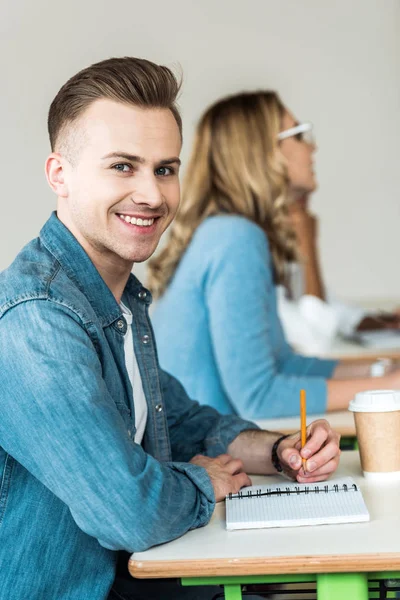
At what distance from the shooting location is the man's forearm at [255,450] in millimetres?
1598

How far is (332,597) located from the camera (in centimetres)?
116

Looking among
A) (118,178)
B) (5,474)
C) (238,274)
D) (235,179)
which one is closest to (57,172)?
(118,178)

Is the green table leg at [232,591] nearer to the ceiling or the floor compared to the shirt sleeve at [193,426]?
nearer to the ceiling

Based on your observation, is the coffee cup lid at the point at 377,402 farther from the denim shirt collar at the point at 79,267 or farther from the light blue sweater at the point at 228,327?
the light blue sweater at the point at 228,327

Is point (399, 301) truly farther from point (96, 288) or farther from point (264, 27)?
point (96, 288)

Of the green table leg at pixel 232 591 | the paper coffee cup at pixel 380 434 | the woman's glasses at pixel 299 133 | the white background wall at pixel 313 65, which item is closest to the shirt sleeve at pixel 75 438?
the green table leg at pixel 232 591

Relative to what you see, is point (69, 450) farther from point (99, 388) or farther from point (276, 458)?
point (276, 458)

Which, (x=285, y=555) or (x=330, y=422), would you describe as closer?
(x=285, y=555)

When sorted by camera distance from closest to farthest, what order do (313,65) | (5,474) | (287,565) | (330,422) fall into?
(287,565) → (5,474) → (330,422) → (313,65)

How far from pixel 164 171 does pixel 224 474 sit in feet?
1.68

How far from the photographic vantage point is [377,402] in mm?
1498

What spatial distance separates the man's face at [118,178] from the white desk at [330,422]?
728 mm

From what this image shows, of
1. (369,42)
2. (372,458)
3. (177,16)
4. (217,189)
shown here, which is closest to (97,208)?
(372,458)

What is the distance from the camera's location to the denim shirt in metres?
1.15
